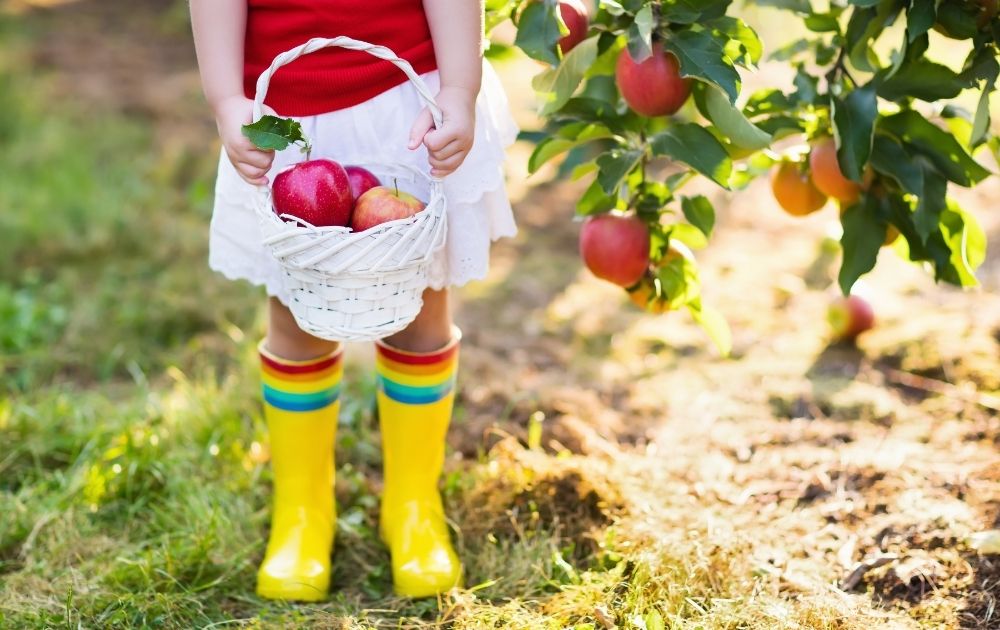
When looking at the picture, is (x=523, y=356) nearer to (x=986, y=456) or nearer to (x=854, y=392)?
(x=854, y=392)

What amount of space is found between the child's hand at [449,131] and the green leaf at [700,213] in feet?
1.43

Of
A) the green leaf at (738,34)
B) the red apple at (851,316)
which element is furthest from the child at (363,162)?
the red apple at (851,316)

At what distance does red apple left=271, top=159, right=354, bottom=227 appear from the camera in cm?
134

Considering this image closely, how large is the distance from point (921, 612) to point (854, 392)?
0.84m

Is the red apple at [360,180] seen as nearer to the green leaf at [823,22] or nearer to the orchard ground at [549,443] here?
the orchard ground at [549,443]

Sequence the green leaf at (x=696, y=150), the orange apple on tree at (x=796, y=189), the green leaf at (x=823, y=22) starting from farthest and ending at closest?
the orange apple on tree at (x=796, y=189) → the green leaf at (x=823, y=22) → the green leaf at (x=696, y=150)

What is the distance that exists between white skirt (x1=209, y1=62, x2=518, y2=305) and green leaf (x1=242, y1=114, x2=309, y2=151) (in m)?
0.16

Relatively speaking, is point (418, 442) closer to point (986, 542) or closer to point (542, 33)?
point (542, 33)

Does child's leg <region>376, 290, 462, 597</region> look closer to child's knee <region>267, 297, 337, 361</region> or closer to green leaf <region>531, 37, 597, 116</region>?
child's knee <region>267, 297, 337, 361</region>

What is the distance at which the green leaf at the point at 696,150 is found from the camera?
151cm

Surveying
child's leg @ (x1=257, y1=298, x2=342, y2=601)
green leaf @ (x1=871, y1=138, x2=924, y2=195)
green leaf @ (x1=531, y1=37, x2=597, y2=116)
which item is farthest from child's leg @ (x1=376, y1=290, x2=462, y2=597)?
green leaf @ (x1=871, y1=138, x2=924, y2=195)

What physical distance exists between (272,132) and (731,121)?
0.66 meters

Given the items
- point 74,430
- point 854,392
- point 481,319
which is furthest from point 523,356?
point 74,430

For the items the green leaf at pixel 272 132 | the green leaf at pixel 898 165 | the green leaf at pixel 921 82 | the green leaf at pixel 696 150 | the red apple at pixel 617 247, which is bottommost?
the red apple at pixel 617 247
